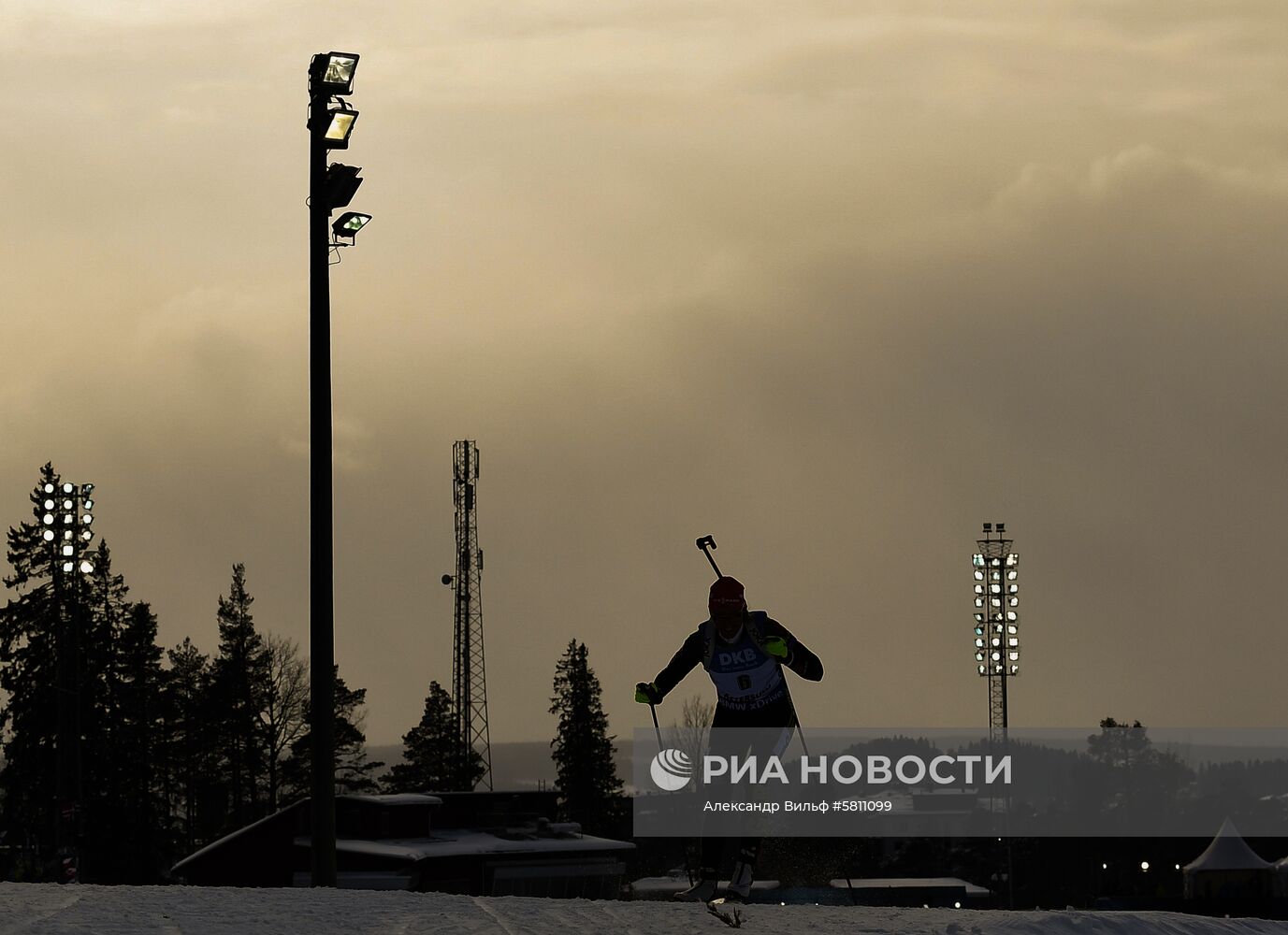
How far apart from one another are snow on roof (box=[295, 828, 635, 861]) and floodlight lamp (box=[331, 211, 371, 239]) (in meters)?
27.6

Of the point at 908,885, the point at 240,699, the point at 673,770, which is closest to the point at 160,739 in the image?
the point at 240,699

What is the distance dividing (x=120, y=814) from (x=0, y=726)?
7605mm

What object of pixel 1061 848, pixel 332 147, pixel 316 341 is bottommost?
pixel 1061 848

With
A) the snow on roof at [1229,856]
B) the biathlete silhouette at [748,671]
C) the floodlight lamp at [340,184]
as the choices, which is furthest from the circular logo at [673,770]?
the snow on roof at [1229,856]

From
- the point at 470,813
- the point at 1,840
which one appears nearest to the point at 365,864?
the point at 470,813

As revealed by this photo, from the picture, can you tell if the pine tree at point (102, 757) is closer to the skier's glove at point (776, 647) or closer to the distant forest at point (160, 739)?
the distant forest at point (160, 739)

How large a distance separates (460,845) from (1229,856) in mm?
21430

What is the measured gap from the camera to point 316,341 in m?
14.4

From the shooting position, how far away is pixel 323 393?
14188 millimetres

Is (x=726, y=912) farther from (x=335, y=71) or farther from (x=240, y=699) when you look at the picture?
(x=240, y=699)

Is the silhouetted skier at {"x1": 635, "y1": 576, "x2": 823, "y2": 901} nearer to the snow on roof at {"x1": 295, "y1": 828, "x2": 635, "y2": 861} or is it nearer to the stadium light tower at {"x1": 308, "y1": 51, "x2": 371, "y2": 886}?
the stadium light tower at {"x1": 308, "y1": 51, "x2": 371, "y2": 886}

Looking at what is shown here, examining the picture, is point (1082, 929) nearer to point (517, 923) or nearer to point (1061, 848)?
point (517, 923)

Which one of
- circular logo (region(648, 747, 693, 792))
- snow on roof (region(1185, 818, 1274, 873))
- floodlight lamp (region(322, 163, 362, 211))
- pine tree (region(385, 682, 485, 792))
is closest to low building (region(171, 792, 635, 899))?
snow on roof (region(1185, 818, 1274, 873))

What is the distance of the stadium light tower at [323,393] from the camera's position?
13.7 meters
